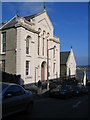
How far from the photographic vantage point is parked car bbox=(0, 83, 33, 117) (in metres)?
5.87

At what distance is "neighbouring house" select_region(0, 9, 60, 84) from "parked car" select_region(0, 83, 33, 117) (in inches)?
408

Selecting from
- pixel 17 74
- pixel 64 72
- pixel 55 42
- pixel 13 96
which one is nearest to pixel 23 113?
pixel 13 96

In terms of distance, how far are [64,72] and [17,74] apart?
1806 cm

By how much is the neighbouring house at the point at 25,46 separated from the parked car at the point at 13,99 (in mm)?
10372

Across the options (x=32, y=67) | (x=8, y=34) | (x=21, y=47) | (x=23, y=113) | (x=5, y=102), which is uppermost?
(x=8, y=34)

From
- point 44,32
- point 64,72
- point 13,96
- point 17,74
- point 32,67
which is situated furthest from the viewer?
point 64,72

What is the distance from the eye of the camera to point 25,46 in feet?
63.8

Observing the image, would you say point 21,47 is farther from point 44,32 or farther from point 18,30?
point 44,32

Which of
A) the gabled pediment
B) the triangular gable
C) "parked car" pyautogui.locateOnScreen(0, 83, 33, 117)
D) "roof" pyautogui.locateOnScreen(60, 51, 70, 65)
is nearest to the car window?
"parked car" pyautogui.locateOnScreen(0, 83, 33, 117)

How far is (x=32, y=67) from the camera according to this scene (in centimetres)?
2095

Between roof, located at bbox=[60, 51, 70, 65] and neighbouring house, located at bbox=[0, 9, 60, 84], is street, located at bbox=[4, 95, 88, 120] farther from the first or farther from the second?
roof, located at bbox=[60, 51, 70, 65]

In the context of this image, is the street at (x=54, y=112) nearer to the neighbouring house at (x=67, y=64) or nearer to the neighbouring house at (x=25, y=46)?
the neighbouring house at (x=25, y=46)

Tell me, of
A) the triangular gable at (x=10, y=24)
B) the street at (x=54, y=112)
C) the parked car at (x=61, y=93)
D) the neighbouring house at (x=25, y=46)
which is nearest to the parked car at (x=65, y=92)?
the parked car at (x=61, y=93)

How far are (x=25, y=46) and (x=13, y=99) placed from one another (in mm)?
13642
